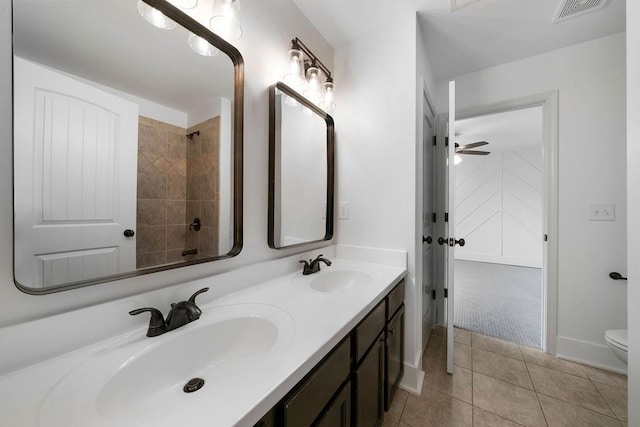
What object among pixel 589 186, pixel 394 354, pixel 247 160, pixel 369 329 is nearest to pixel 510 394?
pixel 394 354

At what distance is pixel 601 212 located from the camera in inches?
67.3

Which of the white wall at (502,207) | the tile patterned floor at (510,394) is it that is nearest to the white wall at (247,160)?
the tile patterned floor at (510,394)

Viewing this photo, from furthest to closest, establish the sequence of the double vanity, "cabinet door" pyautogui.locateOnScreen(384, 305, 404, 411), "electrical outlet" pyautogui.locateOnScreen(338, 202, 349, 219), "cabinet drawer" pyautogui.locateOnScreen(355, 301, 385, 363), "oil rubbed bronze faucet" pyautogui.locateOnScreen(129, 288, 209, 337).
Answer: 1. "electrical outlet" pyautogui.locateOnScreen(338, 202, 349, 219)
2. "cabinet door" pyautogui.locateOnScreen(384, 305, 404, 411)
3. "cabinet drawer" pyautogui.locateOnScreen(355, 301, 385, 363)
4. "oil rubbed bronze faucet" pyautogui.locateOnScreen(129, 288, 209, 337)
5. the double vanity

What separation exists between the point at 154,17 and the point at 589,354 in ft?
10.8

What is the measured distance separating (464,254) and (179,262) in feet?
18.6

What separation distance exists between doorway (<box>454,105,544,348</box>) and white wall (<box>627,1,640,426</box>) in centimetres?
175

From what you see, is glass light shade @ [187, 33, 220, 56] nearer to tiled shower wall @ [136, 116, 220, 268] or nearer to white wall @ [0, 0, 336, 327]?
white wall @ [0, 0, 336, 327]

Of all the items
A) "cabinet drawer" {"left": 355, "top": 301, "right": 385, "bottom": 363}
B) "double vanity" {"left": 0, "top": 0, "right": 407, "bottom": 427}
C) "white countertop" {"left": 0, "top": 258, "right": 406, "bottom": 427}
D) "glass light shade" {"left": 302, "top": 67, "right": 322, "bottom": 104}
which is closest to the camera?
"white countertop" {"left": 0, "top": 258, "right": 406, "bottom": 427}

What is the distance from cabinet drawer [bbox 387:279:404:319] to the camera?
1.25 m

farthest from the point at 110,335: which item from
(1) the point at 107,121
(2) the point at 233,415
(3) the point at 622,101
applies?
(3) the point at 622,101

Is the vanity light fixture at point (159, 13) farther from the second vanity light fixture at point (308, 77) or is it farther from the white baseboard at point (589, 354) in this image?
the white baseboard at point (589, 354)

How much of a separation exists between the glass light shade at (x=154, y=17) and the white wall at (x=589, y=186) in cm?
266

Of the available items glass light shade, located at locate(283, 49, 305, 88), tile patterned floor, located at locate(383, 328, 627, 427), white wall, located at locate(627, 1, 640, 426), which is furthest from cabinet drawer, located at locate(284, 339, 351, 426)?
glass light shade, located at locate(283, 49, 305, 88)

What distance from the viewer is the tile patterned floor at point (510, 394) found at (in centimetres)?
129
